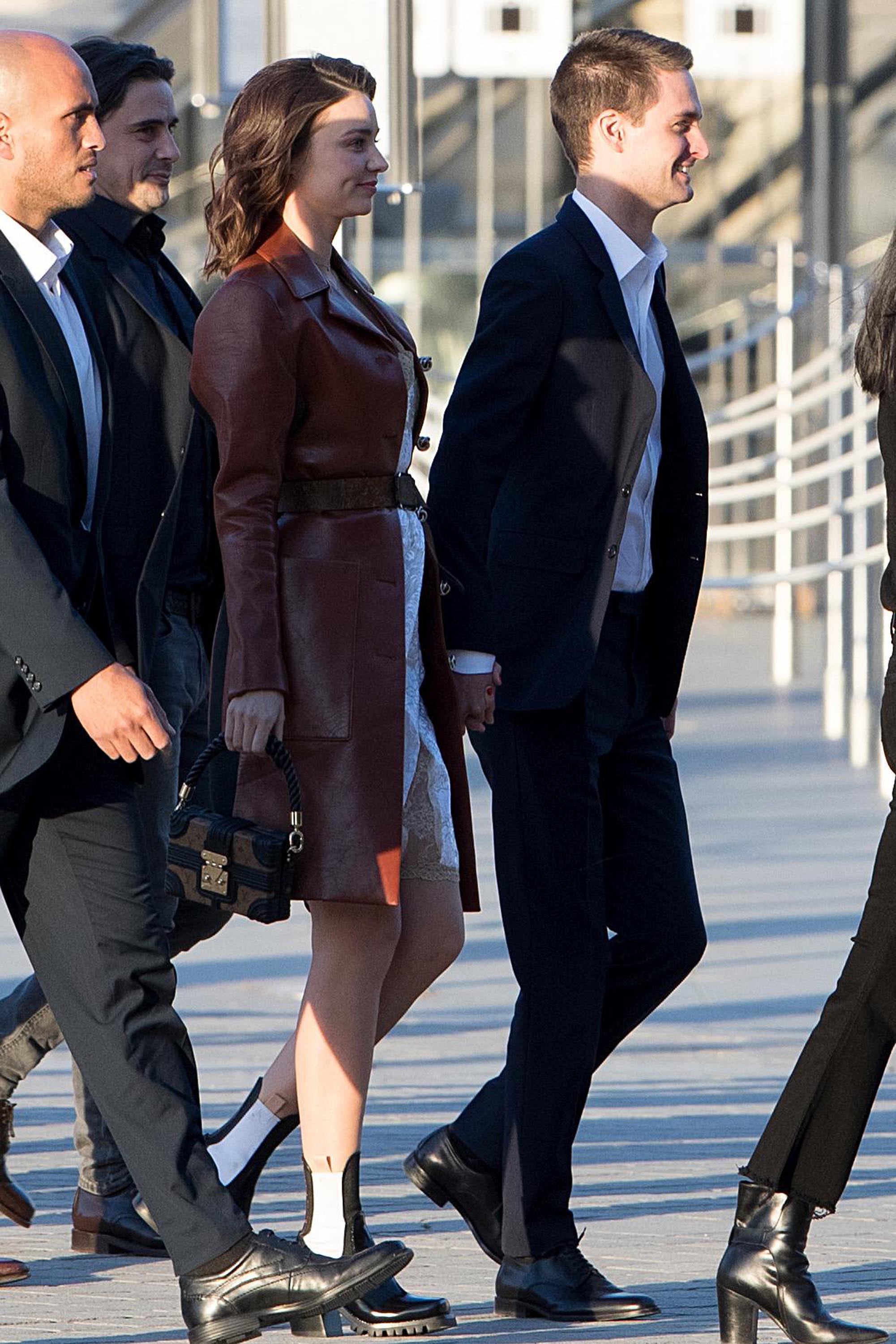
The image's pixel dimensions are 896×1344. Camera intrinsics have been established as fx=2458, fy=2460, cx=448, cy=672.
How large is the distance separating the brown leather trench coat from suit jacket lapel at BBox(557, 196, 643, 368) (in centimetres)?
42

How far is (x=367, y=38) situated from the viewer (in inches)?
295

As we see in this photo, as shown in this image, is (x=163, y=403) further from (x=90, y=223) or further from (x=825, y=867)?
(x=825, y=867)

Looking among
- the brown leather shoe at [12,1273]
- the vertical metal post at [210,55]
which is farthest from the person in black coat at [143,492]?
the vertical metal post at [210,55]

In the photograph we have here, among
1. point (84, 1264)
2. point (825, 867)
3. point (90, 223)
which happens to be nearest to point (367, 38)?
point (90, 223)

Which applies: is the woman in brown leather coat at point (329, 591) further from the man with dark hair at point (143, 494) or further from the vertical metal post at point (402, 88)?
the vertical metal post at point (402, 88)

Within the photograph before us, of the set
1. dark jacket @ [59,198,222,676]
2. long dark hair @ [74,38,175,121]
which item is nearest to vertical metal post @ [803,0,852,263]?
long dark hair @ [74,38,175,121]

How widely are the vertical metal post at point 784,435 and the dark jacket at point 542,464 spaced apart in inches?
359

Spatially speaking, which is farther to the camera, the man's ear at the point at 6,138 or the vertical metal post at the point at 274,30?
the vertical metal post at the point at 274,30

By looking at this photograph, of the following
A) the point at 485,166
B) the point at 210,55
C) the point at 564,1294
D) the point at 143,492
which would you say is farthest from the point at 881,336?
the point at 485,166

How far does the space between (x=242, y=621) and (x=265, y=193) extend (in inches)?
27.4

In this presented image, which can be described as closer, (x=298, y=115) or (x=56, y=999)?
(x=56, y=999)

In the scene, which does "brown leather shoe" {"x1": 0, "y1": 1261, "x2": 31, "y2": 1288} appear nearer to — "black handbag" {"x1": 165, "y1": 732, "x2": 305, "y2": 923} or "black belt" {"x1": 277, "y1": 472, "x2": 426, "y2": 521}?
"black handbag" {"x1": 165, "y1": 732, "x2": 305, "y2": 923}

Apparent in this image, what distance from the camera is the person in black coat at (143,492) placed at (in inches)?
171

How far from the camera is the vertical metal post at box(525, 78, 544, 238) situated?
2783 centimetres
